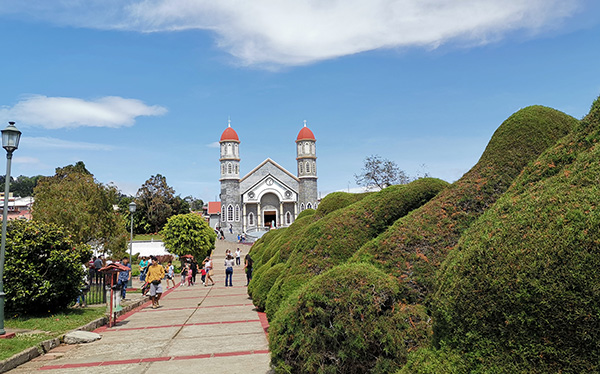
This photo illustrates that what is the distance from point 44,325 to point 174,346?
3.45 m

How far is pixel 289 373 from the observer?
4.98 meters

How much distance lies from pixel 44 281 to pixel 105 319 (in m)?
1.76

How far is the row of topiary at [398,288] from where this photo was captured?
4734 millimetres

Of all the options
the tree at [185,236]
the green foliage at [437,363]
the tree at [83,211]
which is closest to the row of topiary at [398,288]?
the green foliage at [437,363]

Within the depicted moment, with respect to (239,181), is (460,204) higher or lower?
lower

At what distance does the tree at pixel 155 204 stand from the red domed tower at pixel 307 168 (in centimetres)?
1766

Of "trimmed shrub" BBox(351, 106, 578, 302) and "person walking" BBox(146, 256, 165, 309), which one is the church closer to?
"person walking" BBox(146, 256, 165, 309)

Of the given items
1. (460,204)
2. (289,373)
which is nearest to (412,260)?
(460,204)

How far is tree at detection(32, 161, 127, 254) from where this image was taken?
20.1 metres

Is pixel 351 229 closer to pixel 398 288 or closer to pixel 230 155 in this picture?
pixel 398 288

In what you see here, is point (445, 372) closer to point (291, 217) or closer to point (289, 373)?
point (289, 373)

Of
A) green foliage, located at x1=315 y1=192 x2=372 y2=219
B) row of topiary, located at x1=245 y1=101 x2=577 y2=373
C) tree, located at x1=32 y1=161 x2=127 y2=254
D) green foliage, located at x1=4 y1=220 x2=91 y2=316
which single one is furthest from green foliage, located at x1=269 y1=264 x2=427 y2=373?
tree, located at x1=32 y1=161 x2=127 y2=254

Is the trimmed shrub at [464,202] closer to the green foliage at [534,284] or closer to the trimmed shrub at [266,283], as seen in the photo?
the green foliage at [534,284]

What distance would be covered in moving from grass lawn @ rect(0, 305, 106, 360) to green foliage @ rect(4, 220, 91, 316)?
0.39 meters
